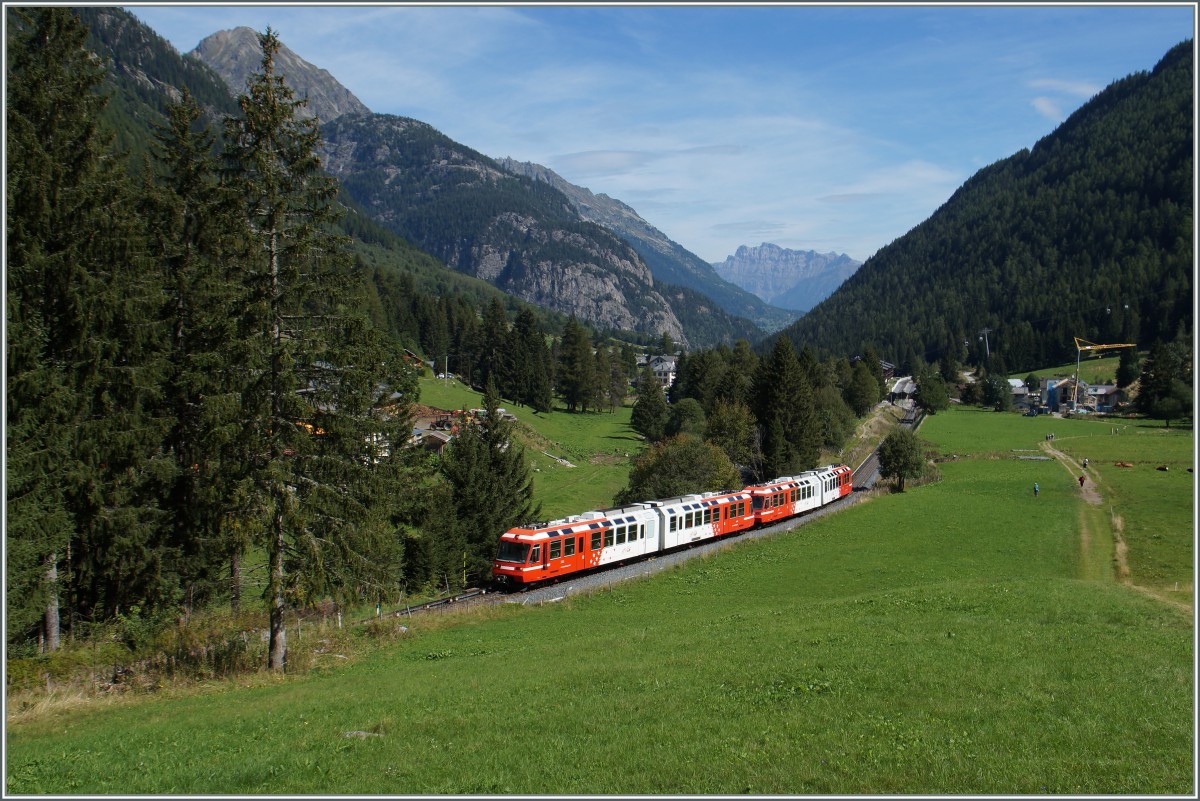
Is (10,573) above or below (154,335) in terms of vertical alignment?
below

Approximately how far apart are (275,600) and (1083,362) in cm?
17738

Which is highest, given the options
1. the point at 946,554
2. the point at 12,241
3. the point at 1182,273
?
the point at 1182,273

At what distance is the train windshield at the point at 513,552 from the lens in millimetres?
30016

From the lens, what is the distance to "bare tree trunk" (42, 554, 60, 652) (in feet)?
59.6

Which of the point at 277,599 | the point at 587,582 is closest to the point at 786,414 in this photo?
the point at 587,582

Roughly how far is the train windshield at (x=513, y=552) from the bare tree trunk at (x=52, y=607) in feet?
50.3

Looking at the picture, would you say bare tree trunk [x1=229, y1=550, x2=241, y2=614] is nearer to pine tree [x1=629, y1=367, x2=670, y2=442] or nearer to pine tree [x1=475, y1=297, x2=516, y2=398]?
pine tree [x1=629, y1=367, x2=670, y2=442]

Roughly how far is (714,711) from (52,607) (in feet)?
56.8

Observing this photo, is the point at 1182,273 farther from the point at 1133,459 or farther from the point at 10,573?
the point at 10,573

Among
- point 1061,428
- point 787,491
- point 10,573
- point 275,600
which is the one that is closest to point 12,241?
point 10,573

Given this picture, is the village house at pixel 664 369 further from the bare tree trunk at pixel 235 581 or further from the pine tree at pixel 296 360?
the pine tree at pixel 296 360

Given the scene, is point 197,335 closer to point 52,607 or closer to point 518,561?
point 52,607

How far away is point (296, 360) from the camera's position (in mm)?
19328

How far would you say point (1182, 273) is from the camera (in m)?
169
